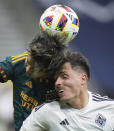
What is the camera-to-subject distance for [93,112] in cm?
241

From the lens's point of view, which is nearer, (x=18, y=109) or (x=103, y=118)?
(x=103, y=118)

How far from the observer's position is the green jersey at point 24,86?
8.50 feet

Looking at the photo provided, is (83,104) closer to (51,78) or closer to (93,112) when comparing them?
(93,112)

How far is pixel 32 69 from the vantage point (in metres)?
2.42

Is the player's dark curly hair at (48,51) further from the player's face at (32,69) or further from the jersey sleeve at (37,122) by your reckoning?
the jersey sleeve at (37,122)

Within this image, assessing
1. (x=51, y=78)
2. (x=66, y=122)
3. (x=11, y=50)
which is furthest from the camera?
(x=11, y=50)

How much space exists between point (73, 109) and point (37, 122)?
29 centimetres

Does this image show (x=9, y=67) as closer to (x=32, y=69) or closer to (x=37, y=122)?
(x=32, y=69)

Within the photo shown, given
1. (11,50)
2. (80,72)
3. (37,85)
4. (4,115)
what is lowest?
(4,115)

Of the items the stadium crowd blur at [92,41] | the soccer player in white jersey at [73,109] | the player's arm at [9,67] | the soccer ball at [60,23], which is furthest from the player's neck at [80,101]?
the stadium crowd blur at [92,41]

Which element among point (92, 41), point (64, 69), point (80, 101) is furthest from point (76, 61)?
point (92, 41)

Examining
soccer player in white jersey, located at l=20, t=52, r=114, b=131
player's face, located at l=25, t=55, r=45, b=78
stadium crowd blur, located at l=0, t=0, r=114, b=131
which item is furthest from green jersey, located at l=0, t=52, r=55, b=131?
stadium crowd blur, located at l=0, t=0, r=114, b=131

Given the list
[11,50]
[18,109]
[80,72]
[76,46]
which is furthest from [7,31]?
[80,72]

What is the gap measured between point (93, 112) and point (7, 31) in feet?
10.8
